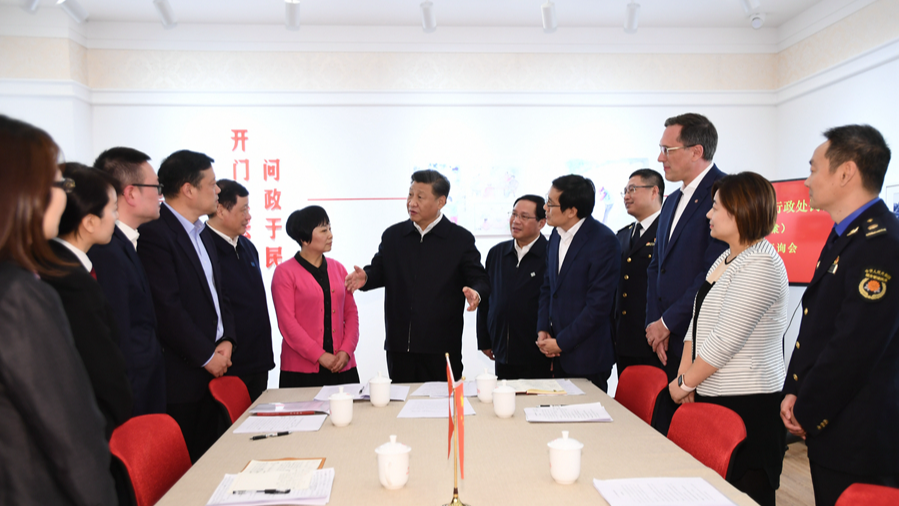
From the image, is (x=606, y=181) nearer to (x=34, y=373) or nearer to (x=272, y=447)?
(x=272, y=447)

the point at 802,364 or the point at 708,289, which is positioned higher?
the point at 708,289

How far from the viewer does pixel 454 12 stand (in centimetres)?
477

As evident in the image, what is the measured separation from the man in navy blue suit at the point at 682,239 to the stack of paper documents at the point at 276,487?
1773 millimetres

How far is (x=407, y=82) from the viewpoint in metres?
5.06

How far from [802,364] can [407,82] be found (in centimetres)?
388

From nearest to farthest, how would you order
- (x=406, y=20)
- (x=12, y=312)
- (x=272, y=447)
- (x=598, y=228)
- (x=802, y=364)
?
(x=12, y=312) → (x=272, y=447) → (x=802, y=364) → (x=598, y=228) → (x=406, y=20)

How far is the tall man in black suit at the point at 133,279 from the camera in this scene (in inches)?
83.4

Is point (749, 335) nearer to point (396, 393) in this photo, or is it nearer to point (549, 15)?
point (396, 393)

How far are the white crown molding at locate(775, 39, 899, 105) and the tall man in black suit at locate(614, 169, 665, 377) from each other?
194 cm

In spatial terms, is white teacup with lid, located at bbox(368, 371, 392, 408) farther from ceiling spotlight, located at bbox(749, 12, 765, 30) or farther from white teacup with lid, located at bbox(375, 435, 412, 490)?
ceiling spotlight, located at bbox(749, 12, 765, 30)

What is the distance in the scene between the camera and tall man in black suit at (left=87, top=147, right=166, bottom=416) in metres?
2.12

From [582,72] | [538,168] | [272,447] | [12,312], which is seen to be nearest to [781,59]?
[582,72]

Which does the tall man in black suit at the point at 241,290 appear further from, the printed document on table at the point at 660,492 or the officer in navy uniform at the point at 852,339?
the officer in navy uniform at the point at 852,339

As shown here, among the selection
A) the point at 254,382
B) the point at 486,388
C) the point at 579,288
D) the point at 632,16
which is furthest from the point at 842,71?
the point at 254,382
